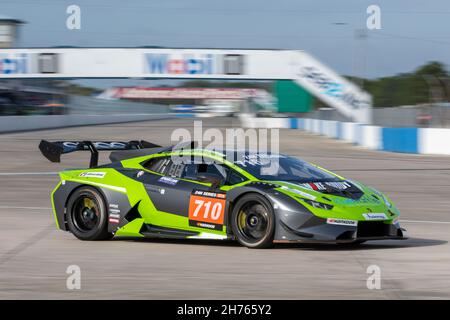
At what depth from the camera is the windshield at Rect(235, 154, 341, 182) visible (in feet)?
32.0

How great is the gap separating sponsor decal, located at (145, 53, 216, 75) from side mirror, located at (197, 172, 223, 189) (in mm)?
34300

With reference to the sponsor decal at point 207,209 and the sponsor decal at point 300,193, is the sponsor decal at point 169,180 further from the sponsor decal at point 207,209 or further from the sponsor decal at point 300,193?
the sponsor decal at point 300,193

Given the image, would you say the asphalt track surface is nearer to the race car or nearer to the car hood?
the race car

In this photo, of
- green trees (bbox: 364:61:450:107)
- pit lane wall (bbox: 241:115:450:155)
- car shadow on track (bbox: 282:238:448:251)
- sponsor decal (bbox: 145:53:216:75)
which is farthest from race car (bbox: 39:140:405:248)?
sponsor decal (bbox: 145:53:216:75)

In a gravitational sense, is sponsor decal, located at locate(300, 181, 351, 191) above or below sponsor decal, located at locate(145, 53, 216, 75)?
below

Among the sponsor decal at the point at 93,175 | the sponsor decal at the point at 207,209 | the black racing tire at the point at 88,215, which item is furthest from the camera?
the sponsor decal at the point at 93,175

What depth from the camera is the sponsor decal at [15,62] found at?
1730 inches

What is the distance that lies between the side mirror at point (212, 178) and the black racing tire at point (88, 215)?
1231mm

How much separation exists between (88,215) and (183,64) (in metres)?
34.0

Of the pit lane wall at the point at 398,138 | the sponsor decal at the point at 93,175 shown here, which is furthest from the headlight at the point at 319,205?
the pit lane wall at the point at 398,138

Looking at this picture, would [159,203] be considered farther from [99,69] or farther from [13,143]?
[99,69]

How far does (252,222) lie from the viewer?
30.8ft

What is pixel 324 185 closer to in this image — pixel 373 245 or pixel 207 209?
pixel 373 245
